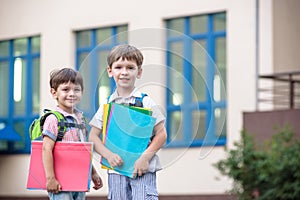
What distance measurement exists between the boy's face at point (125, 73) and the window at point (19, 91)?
57.4ft

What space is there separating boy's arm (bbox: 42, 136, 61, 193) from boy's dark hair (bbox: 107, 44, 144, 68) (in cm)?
68

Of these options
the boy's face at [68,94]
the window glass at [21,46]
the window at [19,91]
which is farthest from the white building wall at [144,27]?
the boy's face at [68,94]

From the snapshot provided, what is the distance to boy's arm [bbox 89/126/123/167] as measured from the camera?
19.0ft

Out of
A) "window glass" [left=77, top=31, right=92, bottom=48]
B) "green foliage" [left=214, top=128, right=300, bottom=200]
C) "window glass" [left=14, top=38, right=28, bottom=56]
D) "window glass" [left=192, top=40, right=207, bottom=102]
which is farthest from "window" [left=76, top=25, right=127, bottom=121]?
"window glass" [left=14, top=38, right=28, bottom=56]

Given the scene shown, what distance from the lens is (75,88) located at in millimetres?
6332

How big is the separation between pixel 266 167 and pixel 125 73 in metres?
9.78

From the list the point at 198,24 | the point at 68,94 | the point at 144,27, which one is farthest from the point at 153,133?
the point at 198,24

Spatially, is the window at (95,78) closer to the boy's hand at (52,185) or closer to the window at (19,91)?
the boy's hand at (52,185)

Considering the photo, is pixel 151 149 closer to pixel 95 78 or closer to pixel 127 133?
pixel 127 133

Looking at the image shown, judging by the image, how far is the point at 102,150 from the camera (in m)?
5.86

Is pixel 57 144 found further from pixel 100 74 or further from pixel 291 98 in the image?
pixel 291 98

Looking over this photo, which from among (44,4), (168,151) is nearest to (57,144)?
(168,151)

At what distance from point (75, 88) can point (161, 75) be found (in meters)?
0.65

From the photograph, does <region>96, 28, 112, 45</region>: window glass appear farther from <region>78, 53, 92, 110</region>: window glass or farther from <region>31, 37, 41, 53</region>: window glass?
<region>78, 53, 92, 110</region>: window glass
